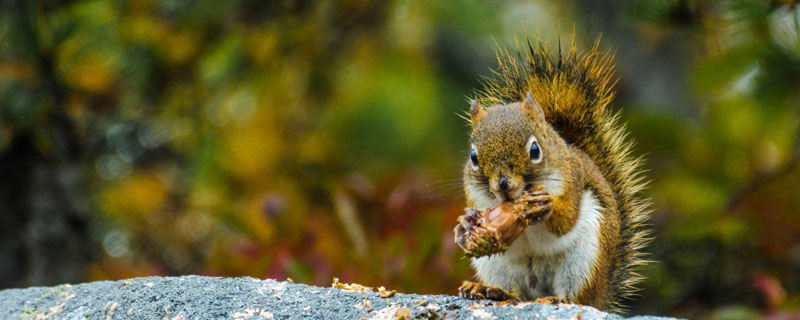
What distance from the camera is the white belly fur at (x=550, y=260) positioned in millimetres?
1605

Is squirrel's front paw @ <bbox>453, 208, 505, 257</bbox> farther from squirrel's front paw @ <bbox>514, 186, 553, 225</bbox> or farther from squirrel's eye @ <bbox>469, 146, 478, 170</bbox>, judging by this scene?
squirrel's eye @ <bbox>469, 146, 478, 170</bbox>

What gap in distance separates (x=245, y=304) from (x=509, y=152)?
1.89 ft

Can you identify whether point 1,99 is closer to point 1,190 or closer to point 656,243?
point 1,190

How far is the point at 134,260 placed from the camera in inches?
130

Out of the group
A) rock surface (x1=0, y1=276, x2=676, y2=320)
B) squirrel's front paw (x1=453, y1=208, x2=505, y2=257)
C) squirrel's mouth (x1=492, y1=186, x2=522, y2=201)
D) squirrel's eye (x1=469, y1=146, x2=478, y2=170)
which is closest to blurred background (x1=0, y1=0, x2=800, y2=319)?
squirrel's eye (x1=469, y1=146, x2=478, y2=170)

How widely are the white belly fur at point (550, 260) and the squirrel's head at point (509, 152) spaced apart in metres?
0.10

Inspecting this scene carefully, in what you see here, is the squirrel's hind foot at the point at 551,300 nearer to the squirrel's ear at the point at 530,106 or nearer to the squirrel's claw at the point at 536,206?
the squirrel's claw at the point at 536,206

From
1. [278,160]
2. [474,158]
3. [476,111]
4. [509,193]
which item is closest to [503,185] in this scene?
[509,193]

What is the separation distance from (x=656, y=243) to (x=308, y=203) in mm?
1247

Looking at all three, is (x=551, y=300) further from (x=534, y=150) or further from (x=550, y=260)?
(x=534, y=150)

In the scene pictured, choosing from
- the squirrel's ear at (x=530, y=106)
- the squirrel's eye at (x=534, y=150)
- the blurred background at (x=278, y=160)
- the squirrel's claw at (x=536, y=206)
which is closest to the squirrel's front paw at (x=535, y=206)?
the squirrel's claw at (x=536, y=206)

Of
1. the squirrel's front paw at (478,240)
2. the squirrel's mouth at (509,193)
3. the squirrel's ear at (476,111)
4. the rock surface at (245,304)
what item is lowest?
the rock surface at (245,304)

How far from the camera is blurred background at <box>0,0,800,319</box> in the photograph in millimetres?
2475

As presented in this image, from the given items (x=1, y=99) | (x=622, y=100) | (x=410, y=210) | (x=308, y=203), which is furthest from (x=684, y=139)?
(x=1, y=99)
